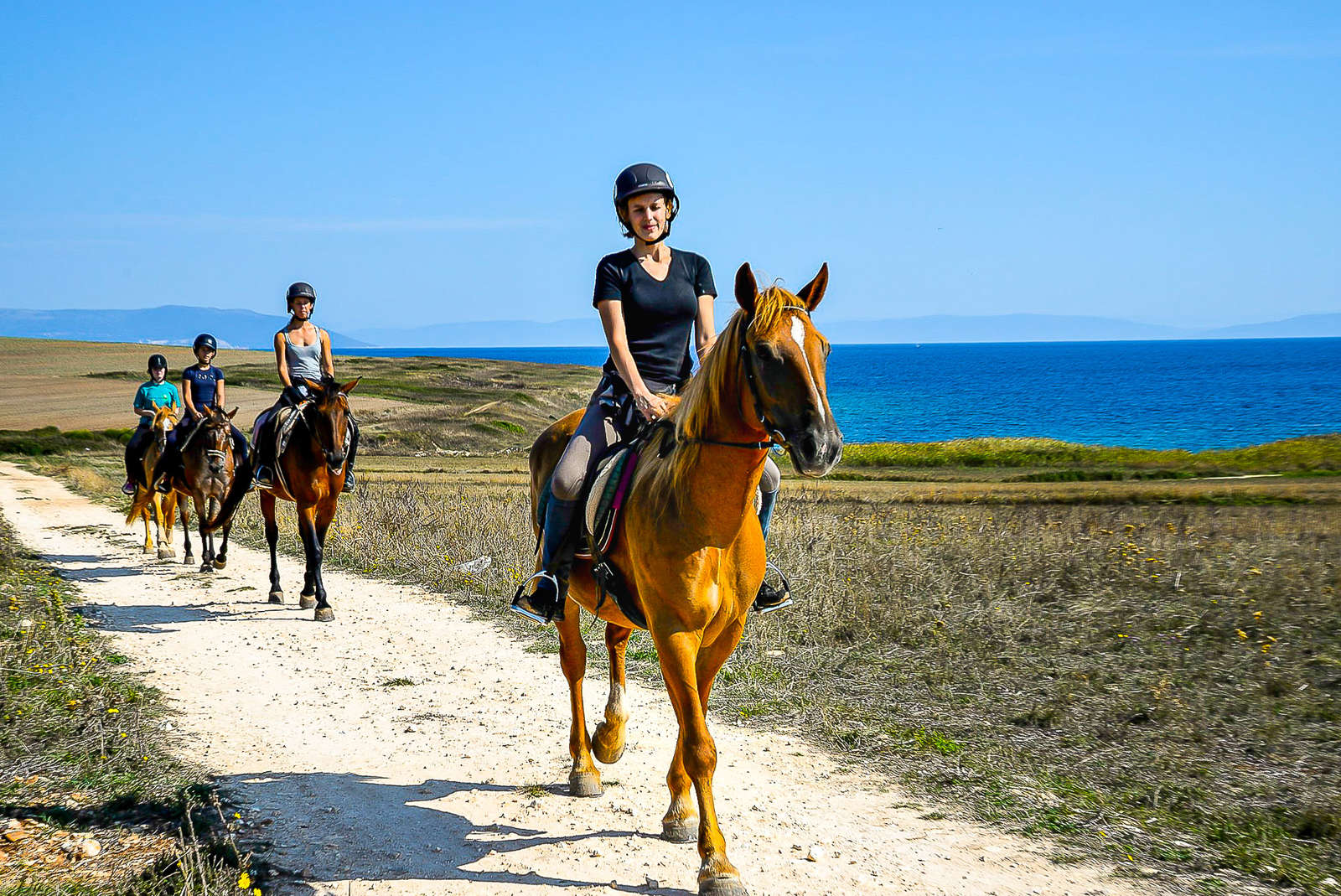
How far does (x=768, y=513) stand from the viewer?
19.0ft

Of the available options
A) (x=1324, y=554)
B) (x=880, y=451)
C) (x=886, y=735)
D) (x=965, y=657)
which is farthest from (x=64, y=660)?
(x=880, y=451)

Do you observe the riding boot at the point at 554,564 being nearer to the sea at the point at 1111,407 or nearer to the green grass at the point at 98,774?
the green grass at the point at 98,774

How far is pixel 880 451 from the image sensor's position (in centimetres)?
4931

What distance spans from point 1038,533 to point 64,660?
1105cm

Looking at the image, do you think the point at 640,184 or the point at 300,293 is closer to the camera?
the point at 640,184

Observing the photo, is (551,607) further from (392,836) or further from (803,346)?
(803,346)

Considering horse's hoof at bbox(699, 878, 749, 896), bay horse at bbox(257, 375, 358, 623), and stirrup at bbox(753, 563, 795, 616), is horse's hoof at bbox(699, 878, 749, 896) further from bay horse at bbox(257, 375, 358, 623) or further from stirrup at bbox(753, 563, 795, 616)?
bay horse at bbox(257, 375, 358, 623)

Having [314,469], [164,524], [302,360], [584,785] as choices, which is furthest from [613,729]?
[164,524]

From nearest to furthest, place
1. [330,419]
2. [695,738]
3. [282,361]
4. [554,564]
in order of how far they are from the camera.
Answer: [695,738] → [554,564] → [330,419] → [282,361]

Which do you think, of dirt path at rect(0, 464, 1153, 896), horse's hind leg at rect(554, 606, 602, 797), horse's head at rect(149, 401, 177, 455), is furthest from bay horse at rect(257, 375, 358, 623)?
horse's hind leg at rect(554, 606, 602, 797)

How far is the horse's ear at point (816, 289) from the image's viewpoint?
438cm

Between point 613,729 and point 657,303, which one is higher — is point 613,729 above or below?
below

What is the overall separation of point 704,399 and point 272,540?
384 inches

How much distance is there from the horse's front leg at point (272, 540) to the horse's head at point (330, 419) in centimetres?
140
